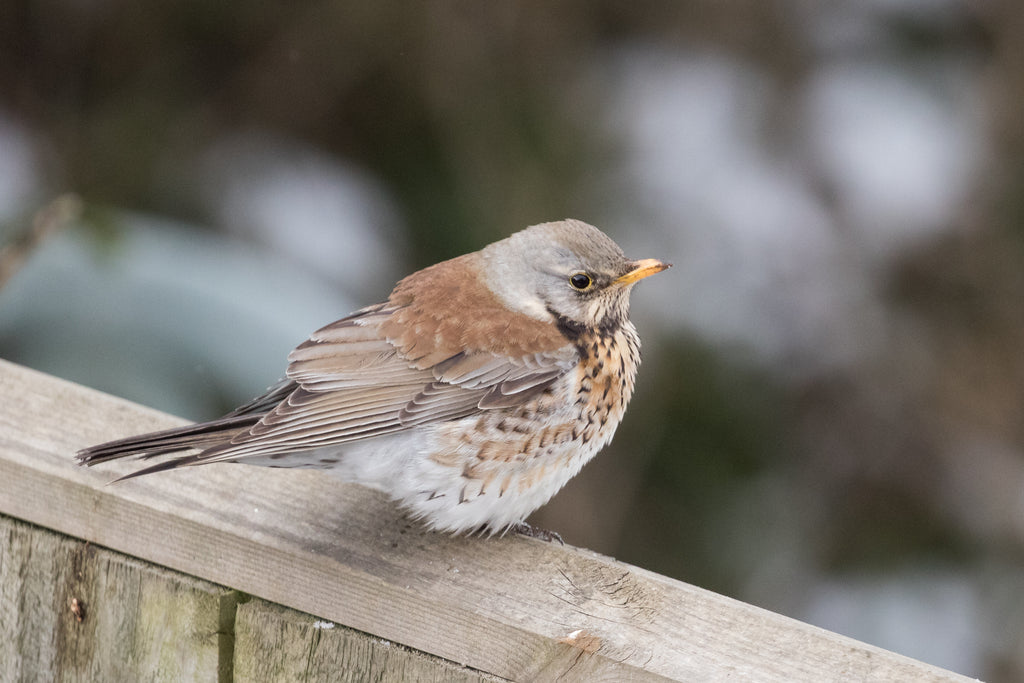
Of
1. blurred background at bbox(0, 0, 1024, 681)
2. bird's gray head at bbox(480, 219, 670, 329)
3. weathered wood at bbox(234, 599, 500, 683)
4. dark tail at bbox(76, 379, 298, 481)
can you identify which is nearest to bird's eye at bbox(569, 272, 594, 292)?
bird's gray head at bbox(480, 219, 670, 329)

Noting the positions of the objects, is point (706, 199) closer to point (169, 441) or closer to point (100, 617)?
point (169, 441)

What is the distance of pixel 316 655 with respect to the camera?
1.98 metres

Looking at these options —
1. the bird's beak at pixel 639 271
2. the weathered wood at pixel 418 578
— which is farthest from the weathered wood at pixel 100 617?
the bird's beak at pixel 639 271

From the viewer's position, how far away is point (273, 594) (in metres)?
2.04

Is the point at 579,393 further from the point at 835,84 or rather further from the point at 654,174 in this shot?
the point at 835,84

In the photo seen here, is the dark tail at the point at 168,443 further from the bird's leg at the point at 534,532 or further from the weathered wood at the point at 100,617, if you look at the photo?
the bird's leg at the point at 534,532

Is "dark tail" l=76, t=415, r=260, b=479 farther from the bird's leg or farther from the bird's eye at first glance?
the bird's eye

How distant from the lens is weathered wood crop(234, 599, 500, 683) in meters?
1.95

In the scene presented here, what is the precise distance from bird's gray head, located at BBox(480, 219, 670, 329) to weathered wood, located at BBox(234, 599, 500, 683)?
87 cm

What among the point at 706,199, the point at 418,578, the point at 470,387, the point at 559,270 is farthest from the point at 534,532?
the point at 706,199

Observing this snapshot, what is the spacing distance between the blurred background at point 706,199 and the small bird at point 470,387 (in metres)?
1.66

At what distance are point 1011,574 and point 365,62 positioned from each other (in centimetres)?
317

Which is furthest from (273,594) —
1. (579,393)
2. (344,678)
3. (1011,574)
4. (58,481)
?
(1011,574)

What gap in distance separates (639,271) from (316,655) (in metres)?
1.11
